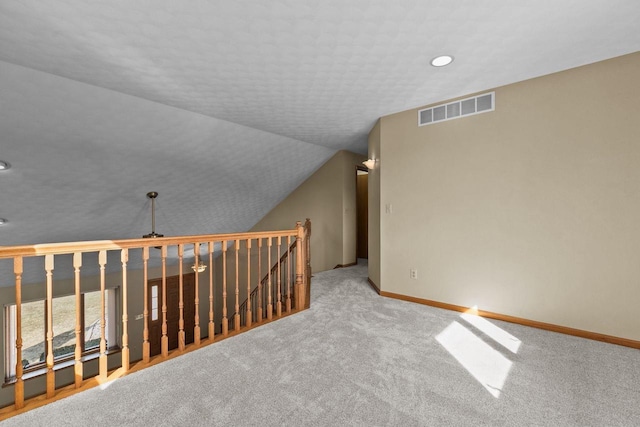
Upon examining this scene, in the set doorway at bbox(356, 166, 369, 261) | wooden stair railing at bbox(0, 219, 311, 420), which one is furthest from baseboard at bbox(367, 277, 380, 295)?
doorway at bbox(356, 166, 369, 261)

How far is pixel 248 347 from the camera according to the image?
232 cm

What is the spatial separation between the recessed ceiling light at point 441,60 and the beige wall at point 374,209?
1.51 m

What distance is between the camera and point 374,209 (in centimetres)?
443

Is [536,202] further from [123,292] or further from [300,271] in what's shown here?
[123,292]

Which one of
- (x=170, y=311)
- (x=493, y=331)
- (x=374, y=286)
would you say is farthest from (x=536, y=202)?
(x=170, y=311)

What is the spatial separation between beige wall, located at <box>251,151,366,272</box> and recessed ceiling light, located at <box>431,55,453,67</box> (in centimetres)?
339

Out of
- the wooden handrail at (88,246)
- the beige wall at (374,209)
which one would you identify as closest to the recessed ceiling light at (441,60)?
the beige wall at (374,209)

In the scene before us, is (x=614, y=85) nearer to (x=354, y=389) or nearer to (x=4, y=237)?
(x=354, y=389)

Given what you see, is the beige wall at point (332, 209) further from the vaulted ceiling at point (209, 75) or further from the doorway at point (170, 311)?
the doorway at point (170, 311)

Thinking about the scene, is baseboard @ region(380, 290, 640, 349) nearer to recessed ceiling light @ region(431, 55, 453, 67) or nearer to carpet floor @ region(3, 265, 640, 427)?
carpet floor @ region(3, 265, 640, 427)

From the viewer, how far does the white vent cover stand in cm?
308

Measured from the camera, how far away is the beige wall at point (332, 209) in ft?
19.4

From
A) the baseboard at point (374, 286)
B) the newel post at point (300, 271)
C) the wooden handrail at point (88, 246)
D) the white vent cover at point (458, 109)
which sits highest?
the white vent cover at point (458, 109)

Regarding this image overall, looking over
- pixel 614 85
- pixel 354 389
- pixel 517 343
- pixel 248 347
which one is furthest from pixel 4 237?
pixel 614 85
